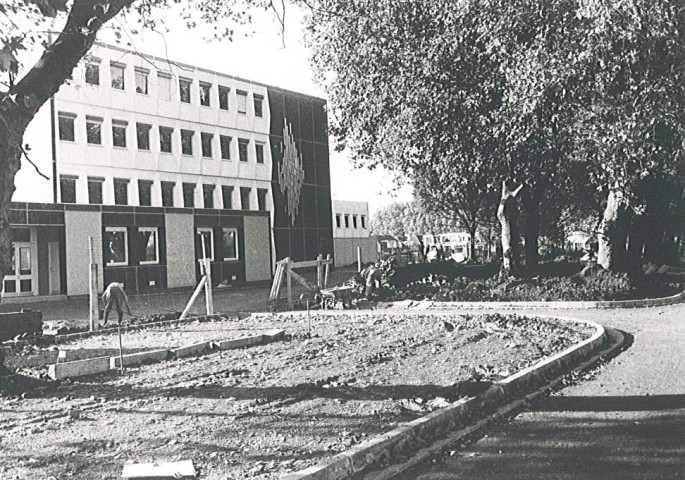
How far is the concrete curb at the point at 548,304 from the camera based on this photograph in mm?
18703

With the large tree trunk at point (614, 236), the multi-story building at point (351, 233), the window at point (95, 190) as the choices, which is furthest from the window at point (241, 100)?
the large tree trunk at point (614, 236)

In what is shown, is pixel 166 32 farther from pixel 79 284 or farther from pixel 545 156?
pixel 79 284

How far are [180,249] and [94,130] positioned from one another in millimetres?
7311

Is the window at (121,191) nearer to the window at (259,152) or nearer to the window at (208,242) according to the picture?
the window at (208,242)

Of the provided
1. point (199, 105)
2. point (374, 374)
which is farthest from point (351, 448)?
point (199, 105)

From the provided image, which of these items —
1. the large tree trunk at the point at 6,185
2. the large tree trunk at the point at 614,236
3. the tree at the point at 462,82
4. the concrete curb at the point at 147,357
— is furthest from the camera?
the large tree trunk at the point at 614,236

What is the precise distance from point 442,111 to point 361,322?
721 cm

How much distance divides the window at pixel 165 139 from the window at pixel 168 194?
1875mm

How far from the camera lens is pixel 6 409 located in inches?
318

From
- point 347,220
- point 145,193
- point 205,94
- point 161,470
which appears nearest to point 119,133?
point 145,193

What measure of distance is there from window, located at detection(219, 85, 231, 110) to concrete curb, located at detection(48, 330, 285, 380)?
3135 centimetres

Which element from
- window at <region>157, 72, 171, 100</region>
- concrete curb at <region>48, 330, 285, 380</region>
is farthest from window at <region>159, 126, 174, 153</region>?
concrete curb at <region>48, 330, 285, 380</region>

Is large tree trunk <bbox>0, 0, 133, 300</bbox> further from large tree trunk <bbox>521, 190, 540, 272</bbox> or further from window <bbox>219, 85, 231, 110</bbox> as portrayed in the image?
window <bbox>219, 85, 231, 110</bbox>

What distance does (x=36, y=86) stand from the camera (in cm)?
945
